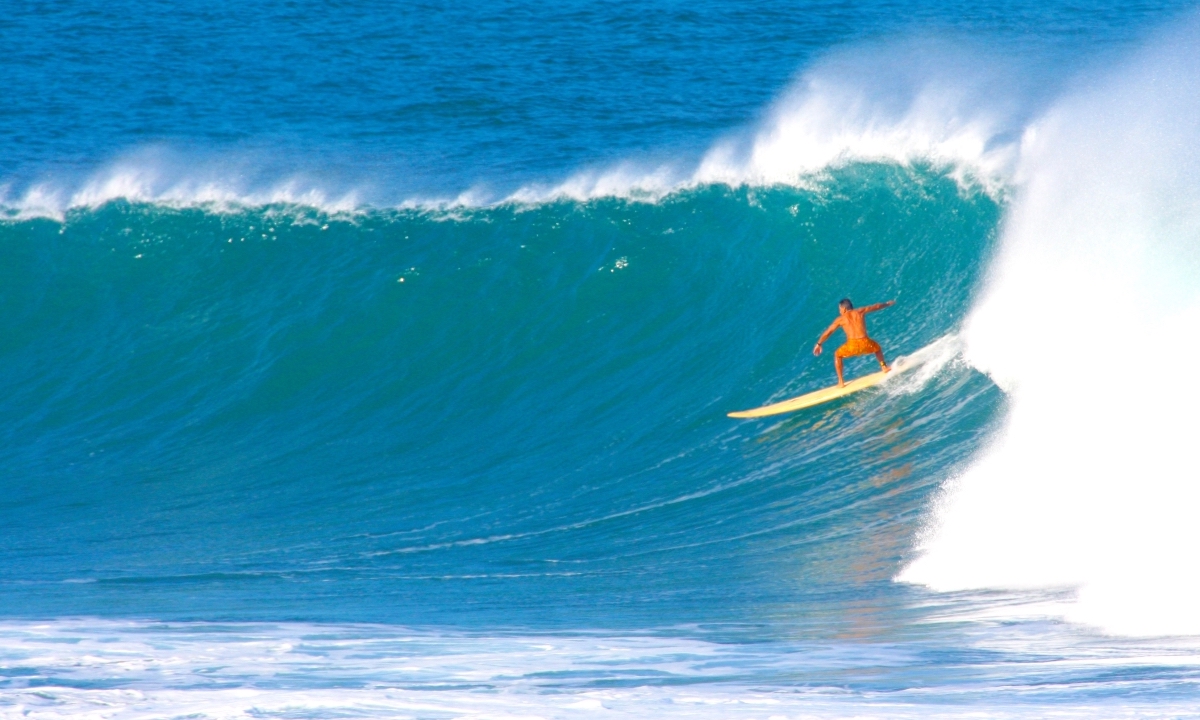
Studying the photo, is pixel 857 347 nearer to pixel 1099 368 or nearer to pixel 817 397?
pixel 817 397

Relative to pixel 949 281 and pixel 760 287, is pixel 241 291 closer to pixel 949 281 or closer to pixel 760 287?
pixel 760 287

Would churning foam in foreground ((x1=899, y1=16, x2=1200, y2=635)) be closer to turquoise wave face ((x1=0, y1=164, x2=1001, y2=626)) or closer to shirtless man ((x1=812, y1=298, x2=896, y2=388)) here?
turquoise wave face ((x1=0, y1=164, x2=1001, y2=626))

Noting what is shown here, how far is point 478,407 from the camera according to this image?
36.2 feet

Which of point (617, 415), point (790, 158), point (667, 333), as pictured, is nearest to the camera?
point (617, 415)

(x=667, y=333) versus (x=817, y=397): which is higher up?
(x=667, y=333)

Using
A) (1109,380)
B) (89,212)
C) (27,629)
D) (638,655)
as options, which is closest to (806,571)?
(638,655)

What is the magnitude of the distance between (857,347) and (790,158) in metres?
4.68

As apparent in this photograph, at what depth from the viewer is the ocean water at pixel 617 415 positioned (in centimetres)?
566

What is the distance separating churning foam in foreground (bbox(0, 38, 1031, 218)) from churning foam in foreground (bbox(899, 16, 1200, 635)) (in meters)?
1.02

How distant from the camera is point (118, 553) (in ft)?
27.6

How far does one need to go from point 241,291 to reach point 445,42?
12514 mm

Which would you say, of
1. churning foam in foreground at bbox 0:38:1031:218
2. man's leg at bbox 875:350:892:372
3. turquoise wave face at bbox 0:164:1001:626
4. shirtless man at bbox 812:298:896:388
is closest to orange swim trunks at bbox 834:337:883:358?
shirtless man at bbox 812:298:896:388

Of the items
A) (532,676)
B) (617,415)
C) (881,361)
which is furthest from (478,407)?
(532,676)

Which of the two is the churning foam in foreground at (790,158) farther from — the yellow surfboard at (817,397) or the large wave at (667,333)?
the yellow surfboard at (817,397)
